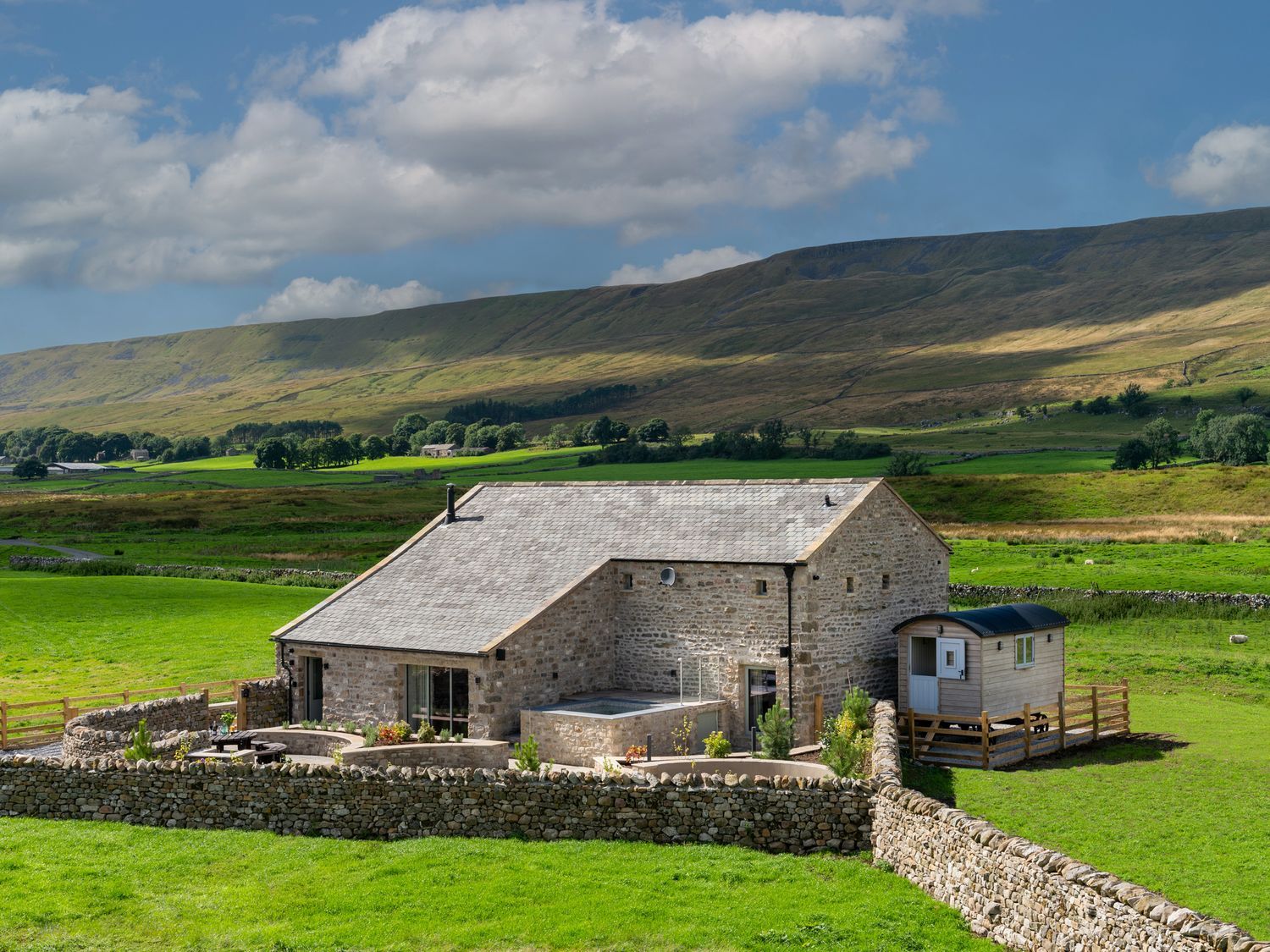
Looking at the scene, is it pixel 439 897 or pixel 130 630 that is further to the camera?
pixel 130 630

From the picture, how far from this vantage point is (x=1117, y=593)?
53.7m

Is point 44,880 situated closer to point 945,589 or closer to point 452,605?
point 452,605

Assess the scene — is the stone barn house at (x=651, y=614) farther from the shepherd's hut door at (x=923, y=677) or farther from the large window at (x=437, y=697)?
the shepherd's hut door at (x=923, y=677)

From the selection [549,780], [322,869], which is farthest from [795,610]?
[322,869]

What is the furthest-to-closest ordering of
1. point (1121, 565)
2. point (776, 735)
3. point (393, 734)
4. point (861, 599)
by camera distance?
point (1121, 565), point (861, 599), point (393, 734), point (776, 735)

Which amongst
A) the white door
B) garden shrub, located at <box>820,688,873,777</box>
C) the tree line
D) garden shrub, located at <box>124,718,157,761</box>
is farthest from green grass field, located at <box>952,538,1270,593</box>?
the tree line

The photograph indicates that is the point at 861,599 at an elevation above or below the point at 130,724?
above

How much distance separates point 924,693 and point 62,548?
80.8 m

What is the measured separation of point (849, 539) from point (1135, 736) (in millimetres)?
8634

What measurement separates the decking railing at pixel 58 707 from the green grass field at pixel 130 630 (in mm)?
1999

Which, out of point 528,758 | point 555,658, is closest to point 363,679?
point 555,658

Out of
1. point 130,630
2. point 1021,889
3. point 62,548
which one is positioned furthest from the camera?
point 62,548

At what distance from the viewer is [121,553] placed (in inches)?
3538

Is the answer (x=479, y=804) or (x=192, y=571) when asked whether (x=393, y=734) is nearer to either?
(x=479, y=804)
